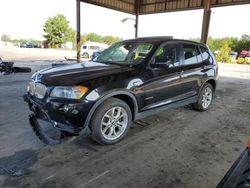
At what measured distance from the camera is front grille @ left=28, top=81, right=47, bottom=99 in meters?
2.82

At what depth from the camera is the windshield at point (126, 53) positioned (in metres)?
3.44

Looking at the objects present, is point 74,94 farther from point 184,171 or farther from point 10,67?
point 10,67

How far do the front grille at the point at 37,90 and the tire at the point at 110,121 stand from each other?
0.80m

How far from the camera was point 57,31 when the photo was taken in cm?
4897

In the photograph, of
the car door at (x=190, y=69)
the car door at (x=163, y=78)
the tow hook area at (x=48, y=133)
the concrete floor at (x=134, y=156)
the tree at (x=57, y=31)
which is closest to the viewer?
the concrete floor at (x=134, y=156)

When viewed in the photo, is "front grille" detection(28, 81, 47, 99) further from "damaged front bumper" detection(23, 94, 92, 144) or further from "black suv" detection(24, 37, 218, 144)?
"damaged front bumper" detection(23, 94, 92, 144)

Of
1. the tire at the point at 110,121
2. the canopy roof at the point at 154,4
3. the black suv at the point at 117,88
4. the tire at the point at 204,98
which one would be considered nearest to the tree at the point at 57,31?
the canopy roof at the point at 154,4

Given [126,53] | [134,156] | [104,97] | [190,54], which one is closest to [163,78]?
[126,53]

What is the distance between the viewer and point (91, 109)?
2.66 m

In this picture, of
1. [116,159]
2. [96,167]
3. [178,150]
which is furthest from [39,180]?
[178,150]

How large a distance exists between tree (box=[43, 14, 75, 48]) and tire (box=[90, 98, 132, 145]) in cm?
5092

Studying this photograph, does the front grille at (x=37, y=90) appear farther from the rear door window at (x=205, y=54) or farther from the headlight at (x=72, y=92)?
the rear door window at (x=205, y=54)

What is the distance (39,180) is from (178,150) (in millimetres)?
1873

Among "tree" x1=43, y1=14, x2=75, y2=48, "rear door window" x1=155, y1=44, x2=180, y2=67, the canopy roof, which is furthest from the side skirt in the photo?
"tree" x1=43, y1=14, x2=75, y2=48
